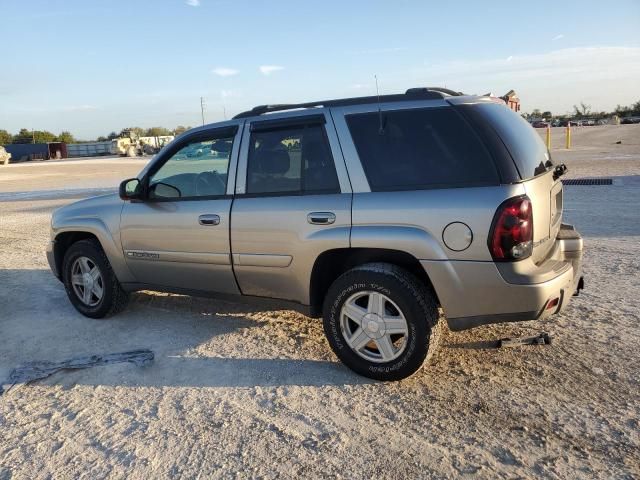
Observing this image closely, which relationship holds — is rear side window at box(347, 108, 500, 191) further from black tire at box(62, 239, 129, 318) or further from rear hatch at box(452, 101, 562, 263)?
black tire at box(62, 239, 129, 318)

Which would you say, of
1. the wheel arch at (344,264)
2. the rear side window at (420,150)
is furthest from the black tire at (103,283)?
the rear side window at (420,150)

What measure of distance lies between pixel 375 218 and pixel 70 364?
260 centimetres

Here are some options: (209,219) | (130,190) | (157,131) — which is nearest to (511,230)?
(209,219)

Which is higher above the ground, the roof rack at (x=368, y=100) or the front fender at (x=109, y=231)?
the roof rack at (x=368, y=100)

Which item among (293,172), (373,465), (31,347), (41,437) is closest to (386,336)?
(373,465)

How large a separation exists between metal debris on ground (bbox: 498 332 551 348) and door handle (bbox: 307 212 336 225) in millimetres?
1629

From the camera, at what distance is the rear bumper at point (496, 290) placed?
335cm

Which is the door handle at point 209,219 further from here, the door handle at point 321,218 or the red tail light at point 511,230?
the red tail light at point 511,230

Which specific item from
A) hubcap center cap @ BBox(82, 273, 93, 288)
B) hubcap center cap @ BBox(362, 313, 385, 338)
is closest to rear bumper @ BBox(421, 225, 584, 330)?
hubcap center cap @ BBox(362, 313, 385, 338)

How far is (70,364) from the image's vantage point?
423 cm

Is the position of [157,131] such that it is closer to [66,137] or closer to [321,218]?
[66,137]

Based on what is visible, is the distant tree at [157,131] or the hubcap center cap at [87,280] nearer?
the hubcap center cap at [87,280]

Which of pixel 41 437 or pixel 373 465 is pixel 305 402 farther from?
pixel 41 437

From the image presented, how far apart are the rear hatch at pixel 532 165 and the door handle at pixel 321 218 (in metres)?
1.11
